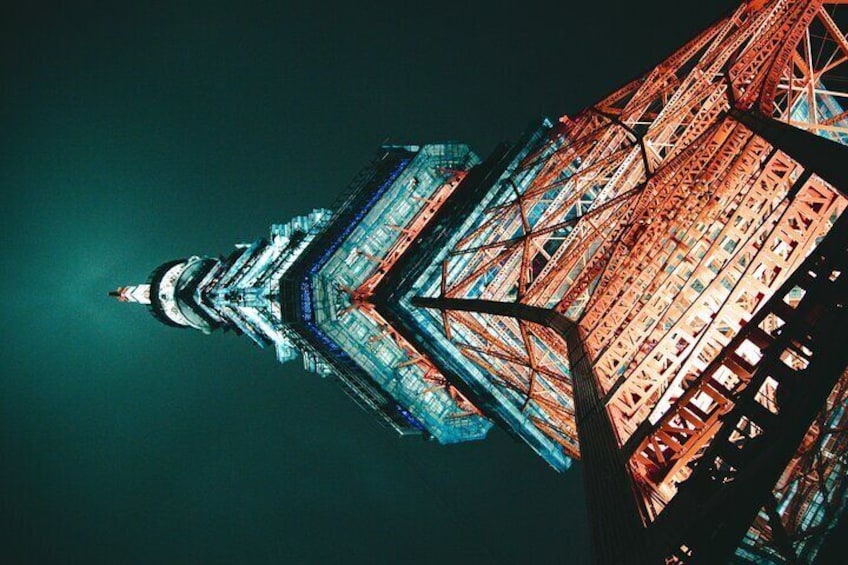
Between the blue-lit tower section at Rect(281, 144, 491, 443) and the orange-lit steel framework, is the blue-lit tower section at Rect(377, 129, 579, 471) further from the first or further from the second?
the blue-lit tower section at Rect(281, 144, 491, 443)

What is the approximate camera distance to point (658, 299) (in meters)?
13.5

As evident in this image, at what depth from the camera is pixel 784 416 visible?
14.9 feet

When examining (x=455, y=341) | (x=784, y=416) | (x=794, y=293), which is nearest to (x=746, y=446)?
(x=784, y=416)

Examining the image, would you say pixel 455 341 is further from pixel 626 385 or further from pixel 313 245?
pixel 626 385

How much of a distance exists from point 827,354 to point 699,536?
76.0 inches

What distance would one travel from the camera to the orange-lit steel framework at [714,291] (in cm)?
512

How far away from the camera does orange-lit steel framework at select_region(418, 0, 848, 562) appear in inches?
201

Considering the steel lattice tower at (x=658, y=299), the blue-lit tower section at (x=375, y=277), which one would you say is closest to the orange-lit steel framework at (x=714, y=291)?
the steel lattice tower at (x=658, y=299)

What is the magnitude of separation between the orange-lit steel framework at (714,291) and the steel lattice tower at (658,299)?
0.14ft

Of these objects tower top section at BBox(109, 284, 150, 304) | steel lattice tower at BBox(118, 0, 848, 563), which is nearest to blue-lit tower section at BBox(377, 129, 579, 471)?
steel lattice tower at BBox(118, 0, 848, 563)

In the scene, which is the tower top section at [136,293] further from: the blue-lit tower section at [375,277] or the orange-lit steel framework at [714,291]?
the orange-lit steel framework at [714,291]

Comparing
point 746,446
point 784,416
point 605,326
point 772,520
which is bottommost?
point 772,520

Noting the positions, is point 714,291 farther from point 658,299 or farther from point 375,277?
point 375,277

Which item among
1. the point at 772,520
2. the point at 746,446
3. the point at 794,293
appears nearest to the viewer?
the point at 772,520
